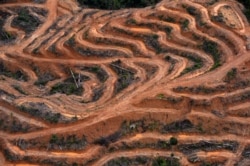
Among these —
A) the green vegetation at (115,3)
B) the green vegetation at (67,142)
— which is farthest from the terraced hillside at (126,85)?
the green vegetation at (115,3)

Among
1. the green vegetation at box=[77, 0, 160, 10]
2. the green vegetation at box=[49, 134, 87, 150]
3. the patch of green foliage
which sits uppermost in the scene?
the green vegetation at box=[77, 0, 160, 10]

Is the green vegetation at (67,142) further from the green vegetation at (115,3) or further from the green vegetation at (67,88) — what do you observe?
the green vegetation at (115,3)

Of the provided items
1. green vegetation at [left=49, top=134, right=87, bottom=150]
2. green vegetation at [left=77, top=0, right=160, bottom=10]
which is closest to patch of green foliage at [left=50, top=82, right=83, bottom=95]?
green vegetation at [left=49, top=134, right=87, bottom=150]

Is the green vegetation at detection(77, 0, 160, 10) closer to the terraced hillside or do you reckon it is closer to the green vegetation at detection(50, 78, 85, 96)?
the terraced hillside

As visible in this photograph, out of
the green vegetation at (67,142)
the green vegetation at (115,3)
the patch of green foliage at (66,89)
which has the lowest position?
the green vegetation at (67,142)

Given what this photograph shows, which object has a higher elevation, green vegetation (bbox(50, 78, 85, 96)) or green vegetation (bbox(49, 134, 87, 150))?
green vegetation (bbox(50, 78, 85, 96))

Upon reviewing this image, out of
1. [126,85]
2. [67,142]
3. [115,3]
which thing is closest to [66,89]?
[126,85]

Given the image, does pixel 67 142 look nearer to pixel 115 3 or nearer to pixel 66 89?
pixel 66 89

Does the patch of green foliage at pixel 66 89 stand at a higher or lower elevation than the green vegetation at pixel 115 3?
lower
